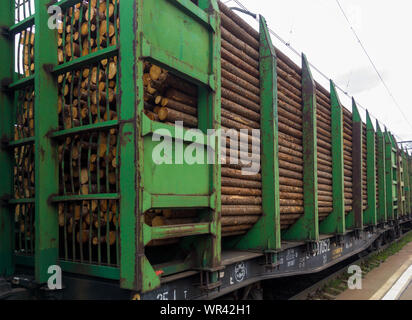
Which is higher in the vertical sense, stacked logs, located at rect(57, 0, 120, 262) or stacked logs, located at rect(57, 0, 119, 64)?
stacked logs, located at rect(57, 0, 119, 64)

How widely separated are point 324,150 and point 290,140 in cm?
196

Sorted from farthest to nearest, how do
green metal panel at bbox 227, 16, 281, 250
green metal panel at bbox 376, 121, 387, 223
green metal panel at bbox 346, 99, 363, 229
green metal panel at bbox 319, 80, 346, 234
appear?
1. green metal panel at bbox 376, 121, 387, 223
2. green metal panel at bbox 346, 99, 363, 229
3. green metal panel at bbox 319, 80, 346, 234
4. green metal panel at bbox 227, 16, 281, 250

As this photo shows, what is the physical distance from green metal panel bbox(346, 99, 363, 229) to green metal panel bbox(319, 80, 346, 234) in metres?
1.41

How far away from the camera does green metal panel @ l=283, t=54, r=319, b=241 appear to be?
5.98m

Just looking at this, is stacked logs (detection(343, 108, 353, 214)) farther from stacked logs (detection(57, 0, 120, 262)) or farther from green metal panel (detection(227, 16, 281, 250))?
stacked logs (detection(57, 0, 120, 262))

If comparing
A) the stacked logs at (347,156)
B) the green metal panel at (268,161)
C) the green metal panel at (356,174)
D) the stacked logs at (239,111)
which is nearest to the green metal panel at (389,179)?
the green metal panel at (356,174)

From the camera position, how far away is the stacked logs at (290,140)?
5.57 metres

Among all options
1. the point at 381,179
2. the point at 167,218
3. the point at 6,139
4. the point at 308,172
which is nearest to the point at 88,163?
the point at 167,218

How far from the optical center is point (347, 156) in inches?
365

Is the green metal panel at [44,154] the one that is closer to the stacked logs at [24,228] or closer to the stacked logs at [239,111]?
the stacked logs at [24,228]

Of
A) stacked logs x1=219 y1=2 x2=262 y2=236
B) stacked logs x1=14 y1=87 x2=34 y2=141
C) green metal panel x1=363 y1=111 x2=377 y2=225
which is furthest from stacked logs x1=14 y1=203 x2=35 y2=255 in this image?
green metal panel x1=363 y1=111 x2=377 y2=225

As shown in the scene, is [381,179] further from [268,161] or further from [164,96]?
[164,96]

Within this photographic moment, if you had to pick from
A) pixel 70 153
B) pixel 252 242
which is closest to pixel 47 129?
pixel 70 153

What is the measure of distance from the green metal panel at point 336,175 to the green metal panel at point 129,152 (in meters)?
5.58
